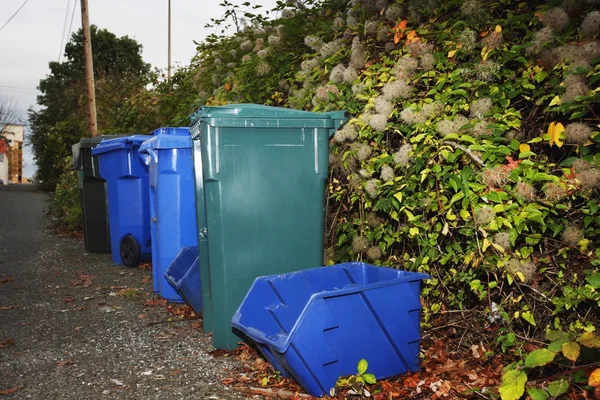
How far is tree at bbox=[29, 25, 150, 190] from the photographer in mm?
19047

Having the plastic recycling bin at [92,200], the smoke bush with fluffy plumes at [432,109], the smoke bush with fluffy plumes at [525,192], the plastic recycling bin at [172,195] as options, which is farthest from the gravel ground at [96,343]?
the smoke bush with fluffy plumes at [432,109]

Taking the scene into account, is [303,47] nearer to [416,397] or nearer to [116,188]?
[116,188]

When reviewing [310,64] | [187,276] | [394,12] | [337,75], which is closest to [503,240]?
[337,75]

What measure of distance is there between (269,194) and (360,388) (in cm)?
131

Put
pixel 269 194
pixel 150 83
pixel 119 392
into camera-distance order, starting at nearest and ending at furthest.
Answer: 1. pixel 119 392
2. pixel 269 194
3. pixel 150 83

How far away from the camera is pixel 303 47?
18.9 feet

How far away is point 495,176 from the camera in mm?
2898

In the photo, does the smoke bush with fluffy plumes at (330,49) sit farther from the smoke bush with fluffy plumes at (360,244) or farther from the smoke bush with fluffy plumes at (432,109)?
the smoke bush with fluffy plumes at (360,244)

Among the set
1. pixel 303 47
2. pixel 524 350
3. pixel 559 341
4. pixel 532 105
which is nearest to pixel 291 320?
pixel 524 350

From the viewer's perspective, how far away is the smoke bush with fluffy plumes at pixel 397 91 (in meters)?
3.62

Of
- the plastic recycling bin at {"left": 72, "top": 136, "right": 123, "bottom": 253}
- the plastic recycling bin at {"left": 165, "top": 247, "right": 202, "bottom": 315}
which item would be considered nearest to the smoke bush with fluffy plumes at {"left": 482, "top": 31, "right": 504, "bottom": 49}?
the plastic recycling bin at {"left": 165, "top": 247, "right": 202, "bottom": 315}

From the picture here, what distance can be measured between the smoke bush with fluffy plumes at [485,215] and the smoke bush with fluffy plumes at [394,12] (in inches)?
81.4

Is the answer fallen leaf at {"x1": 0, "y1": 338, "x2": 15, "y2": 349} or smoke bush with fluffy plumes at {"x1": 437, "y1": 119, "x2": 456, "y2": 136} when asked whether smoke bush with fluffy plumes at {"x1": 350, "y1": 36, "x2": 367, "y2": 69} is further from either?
fallen leaf at {"x1": 0, "y1": 338, "x2": 15, "y2": 349}

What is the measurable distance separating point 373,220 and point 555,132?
4.07ft
